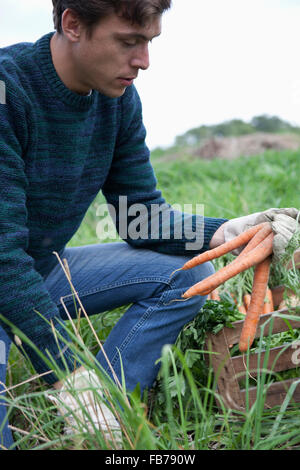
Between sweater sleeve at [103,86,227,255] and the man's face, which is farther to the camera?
sweater sleeve at [103,86,227,255]

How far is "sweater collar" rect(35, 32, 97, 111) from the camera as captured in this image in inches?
63.7

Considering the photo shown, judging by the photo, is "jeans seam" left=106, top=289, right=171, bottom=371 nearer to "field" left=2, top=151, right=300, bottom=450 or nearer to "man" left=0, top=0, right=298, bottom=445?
"man" left=0, top=0, right=298, bottom=445

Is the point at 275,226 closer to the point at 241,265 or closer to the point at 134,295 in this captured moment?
the point at 241,265

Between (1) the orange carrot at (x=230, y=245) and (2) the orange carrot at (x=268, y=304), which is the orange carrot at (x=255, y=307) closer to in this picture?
(1) the orange carrot at (x=230, y=245)

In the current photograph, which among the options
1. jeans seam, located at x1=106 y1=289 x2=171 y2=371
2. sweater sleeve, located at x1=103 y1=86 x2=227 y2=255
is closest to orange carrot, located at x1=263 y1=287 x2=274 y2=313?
sweater sleeve, located at x1=103 y1=86 x2=227 y2=255

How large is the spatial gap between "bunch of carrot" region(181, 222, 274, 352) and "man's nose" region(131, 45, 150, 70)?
24.4 inches

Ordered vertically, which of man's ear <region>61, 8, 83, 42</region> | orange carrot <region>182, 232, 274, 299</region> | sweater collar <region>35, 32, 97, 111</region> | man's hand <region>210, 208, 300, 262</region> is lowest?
orange carrot <region>182, 232, 274, 299</region>

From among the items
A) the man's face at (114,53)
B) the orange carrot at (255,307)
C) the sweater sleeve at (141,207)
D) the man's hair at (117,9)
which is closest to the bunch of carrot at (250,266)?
Result: the orange carrot at (255,307)

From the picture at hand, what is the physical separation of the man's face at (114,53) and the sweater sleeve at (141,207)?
0.94 ft

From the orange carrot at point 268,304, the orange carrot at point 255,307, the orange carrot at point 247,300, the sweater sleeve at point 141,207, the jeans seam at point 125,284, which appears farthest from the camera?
the orange carrot at point 247,300

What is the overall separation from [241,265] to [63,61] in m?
0.86

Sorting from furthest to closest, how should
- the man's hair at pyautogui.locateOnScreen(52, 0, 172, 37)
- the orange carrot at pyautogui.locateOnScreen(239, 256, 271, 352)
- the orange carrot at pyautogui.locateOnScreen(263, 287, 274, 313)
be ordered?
the orange carrot at pyautogui.locateOnScreen(263, 287, 274, 313), the orange carrot at pyautogui.locateOnScreen(239, 256, 271, 352), the man's hair at pyautogui.locateOnScreen(52, 0, 172, 37)

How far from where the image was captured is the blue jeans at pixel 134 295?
1688 mm

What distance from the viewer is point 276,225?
5.11 ft
